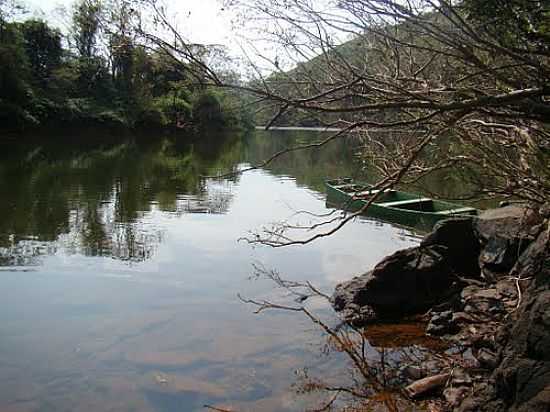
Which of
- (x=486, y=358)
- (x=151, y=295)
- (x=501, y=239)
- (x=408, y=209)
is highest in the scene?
(x=501, y=239)

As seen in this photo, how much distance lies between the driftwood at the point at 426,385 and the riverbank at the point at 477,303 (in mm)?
11

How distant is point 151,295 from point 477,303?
4543 mm

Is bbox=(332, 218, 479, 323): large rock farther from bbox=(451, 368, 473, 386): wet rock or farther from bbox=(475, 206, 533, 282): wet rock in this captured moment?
bbox=(451, 368, 473, 386): wet rock

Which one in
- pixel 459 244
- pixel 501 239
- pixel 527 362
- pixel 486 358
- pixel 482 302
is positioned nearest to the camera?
pixel 527 362

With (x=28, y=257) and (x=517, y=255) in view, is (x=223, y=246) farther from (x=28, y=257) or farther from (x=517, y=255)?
(x=517, y=255)

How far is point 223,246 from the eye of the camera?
12.2m

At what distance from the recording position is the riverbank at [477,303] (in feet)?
14.2

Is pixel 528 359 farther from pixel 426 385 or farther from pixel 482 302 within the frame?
pixel 482 302

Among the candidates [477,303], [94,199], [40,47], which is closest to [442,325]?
[477,303]

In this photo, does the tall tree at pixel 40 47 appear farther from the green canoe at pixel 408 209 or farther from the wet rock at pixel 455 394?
the wet rock at pixel 455 394

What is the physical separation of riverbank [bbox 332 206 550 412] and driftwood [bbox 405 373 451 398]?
0.01 m

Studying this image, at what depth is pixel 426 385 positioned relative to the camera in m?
5.68

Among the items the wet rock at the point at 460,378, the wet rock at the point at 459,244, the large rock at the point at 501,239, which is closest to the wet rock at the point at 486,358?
the wet rock at the point at 460,378

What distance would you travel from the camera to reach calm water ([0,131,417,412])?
6.06 meters
